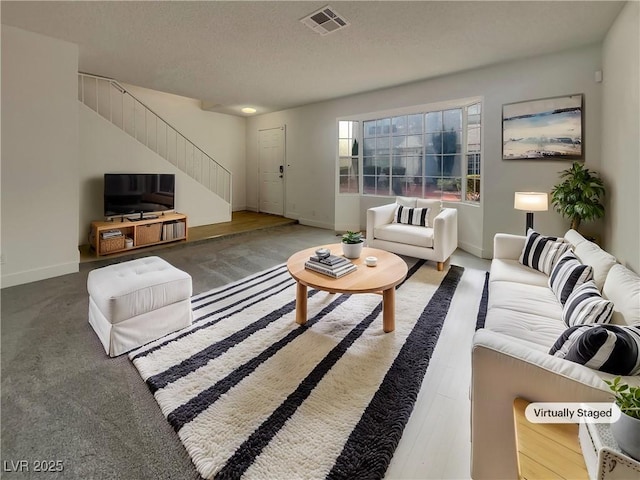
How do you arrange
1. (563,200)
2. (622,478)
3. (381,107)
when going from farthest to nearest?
(381,107) < (563,200) < (622,478)

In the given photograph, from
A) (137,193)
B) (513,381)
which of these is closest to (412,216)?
(513,381)

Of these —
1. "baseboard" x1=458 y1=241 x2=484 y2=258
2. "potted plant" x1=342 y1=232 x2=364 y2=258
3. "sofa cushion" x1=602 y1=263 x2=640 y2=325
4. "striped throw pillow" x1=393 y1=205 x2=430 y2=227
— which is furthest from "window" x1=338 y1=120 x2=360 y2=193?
"sofa cushion" x1=602 y1=263 x2=640 y2=325

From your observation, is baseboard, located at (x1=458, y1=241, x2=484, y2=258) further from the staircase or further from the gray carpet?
the staircase

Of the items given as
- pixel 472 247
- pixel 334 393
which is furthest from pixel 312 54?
pixel 334 393

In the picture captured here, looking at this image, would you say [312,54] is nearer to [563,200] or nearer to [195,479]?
[563,200]

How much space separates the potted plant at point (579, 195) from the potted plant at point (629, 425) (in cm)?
313

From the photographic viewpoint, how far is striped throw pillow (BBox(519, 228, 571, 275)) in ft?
8.32

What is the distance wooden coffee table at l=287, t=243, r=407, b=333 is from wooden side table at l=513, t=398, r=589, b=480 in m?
1.30

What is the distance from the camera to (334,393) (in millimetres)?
1758

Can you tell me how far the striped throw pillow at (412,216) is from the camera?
438cm

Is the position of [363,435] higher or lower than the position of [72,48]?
lower

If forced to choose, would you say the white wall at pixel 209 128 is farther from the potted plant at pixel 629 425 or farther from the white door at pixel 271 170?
the potted plant at pixel 629 425

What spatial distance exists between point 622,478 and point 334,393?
122 centimetres

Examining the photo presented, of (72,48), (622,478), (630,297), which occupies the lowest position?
(622,478)
